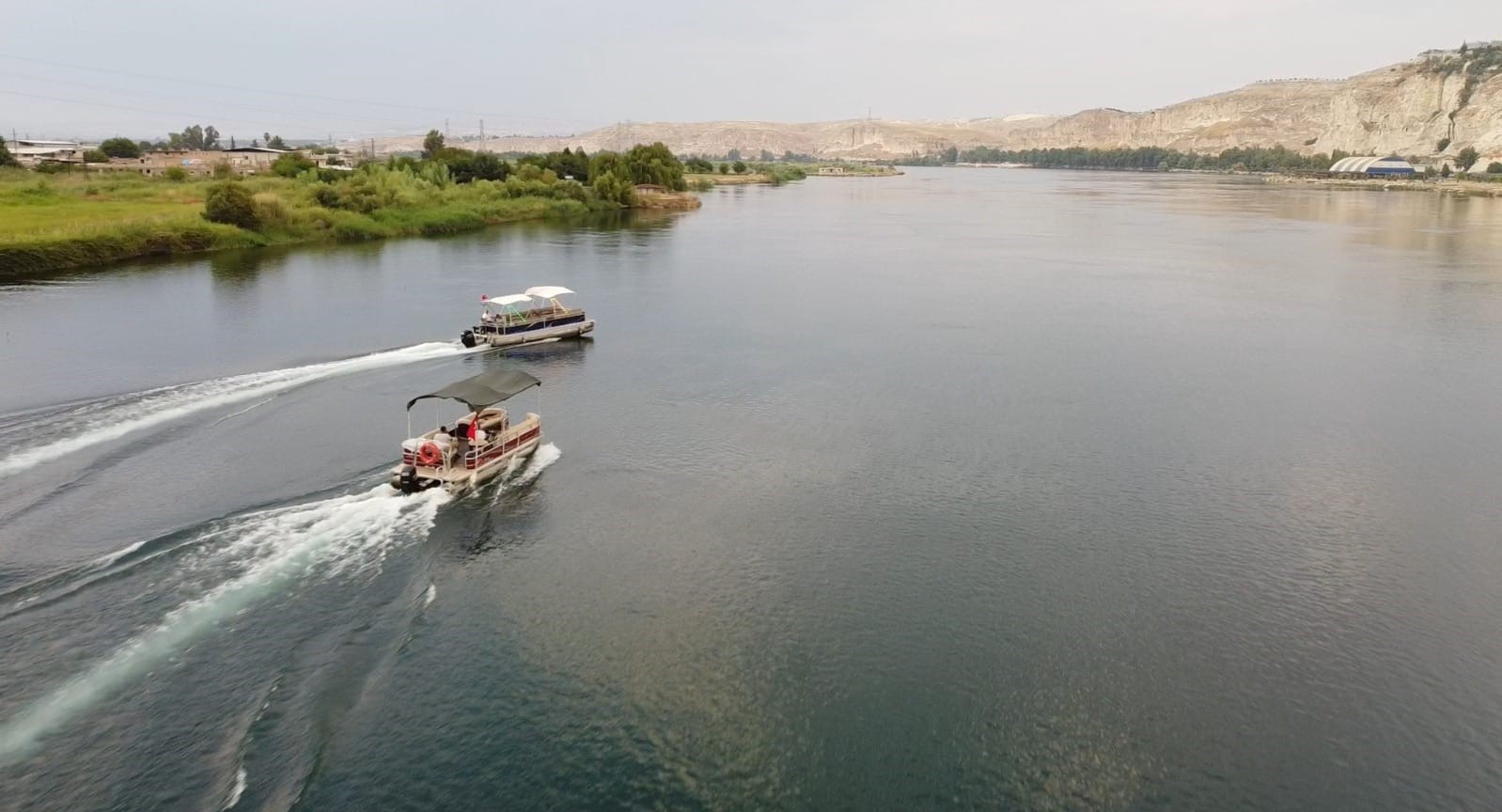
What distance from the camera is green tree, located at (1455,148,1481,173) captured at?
4759 inches

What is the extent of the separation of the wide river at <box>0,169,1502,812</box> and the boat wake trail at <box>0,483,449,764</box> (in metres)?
0.06

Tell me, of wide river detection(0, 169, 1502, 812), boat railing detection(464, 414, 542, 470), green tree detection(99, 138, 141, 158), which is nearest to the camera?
wide river detection(0, 169, 1502, 812)

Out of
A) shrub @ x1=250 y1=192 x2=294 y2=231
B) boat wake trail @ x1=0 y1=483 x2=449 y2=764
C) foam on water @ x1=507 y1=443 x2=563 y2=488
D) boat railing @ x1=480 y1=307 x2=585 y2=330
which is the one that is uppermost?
shrub @ x1=250 y1=192 x2=294 y2=231

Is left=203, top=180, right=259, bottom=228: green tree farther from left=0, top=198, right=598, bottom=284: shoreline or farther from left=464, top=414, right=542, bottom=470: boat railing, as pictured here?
left=464, top=414, right=542, bottom=470: boat railing

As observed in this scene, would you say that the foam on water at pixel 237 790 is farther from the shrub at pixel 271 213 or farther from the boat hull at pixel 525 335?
the shrub at pixel 271 213

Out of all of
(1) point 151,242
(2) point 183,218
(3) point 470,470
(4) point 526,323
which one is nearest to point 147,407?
(3) point 470,470

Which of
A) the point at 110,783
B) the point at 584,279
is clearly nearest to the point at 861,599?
the point at 110,783

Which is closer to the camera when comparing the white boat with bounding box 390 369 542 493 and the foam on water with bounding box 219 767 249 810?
the foam on water with bounding box 219 767 249 810

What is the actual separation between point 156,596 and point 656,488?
749 centimetres

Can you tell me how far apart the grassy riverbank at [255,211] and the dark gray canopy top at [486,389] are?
90.1 feet

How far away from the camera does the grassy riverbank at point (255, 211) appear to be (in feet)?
124

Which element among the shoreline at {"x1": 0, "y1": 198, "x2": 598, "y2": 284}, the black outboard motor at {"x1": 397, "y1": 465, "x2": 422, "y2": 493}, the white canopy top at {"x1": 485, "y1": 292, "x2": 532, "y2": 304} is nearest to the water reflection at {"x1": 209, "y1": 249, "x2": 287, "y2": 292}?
the shoreline at {"x1": 0, "y1": 198, "x2": 598, "y2": 284}

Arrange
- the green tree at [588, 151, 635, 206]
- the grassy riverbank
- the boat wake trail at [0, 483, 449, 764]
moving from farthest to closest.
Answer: the green tree at [588, 151, 635, 206] < the grassy riverbank < the boat wake trail at [0, 483, 449, 764]

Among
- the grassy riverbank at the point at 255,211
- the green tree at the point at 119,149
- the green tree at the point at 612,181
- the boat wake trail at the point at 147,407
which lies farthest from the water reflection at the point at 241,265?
the green tree at the point at 119,149
